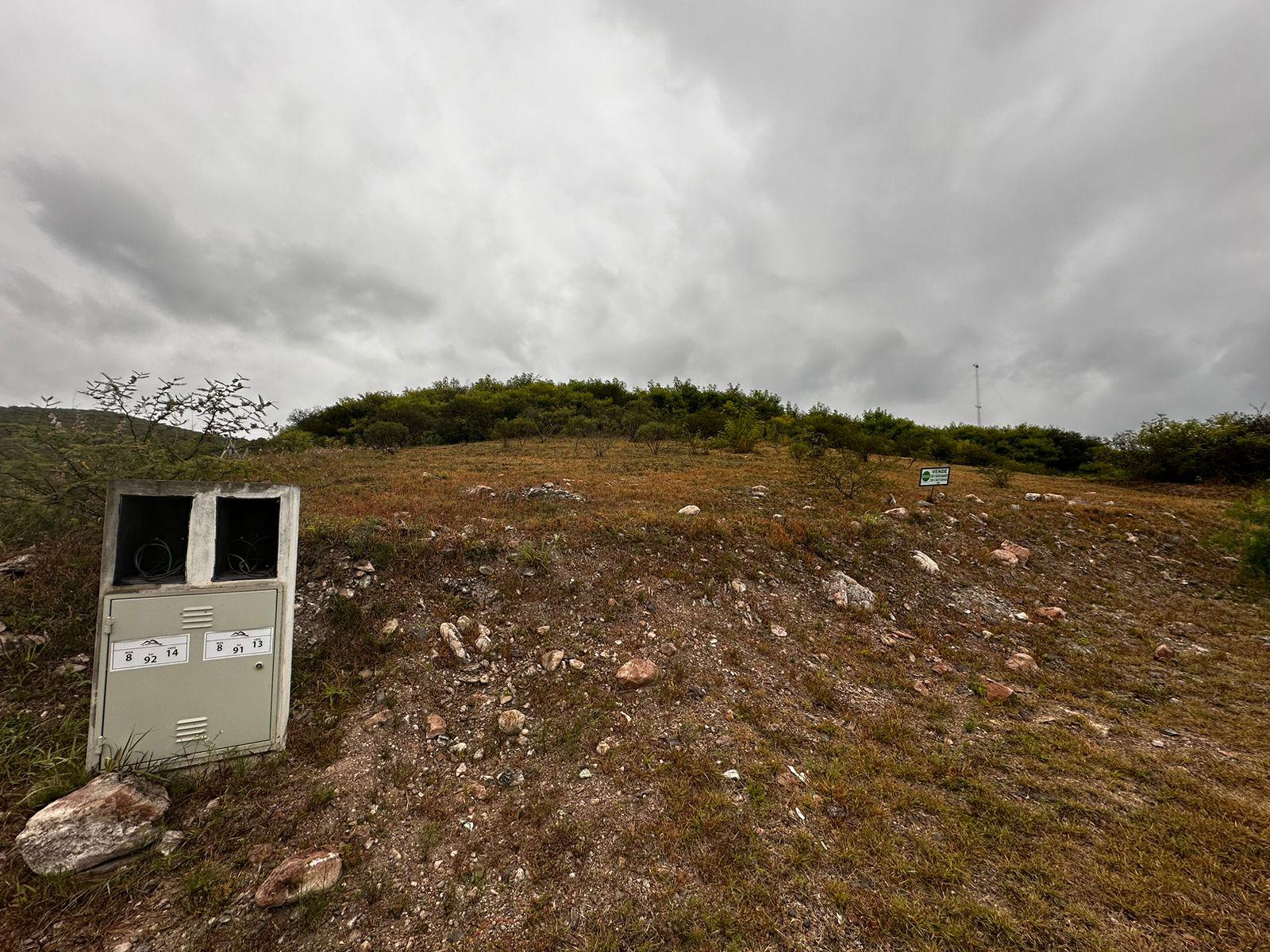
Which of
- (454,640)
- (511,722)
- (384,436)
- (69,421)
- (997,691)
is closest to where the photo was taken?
(511,722)

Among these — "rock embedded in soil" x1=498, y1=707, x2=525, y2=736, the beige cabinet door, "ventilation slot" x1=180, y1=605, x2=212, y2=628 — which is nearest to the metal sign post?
"rock embedded in soil" x1=498, y1=707, x2=525, y2=736

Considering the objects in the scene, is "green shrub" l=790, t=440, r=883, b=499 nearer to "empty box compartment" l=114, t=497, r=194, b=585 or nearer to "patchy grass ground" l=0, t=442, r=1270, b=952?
"patchy grass ground" l=0, t=442, r=1270, b=952

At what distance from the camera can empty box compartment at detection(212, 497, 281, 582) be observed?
4.64 metres

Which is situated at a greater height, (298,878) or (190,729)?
(190,729)

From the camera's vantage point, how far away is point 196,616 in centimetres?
359

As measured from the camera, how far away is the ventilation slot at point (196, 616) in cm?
355

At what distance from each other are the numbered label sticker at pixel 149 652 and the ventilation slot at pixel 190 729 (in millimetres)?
468

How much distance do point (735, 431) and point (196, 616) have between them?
74.7 ft

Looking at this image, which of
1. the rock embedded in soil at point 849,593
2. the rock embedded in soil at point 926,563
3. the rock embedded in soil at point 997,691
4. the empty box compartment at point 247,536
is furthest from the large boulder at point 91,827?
the rock embedded in soil at point 926,563

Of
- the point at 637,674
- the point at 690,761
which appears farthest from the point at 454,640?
the point at 690,761

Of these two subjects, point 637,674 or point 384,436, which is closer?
point 637,674

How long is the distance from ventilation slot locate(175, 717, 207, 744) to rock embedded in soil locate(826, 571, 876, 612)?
7.36 metres

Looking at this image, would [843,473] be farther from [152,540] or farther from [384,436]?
[384,436]

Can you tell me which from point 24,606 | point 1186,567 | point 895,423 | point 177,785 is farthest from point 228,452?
point 895,423
